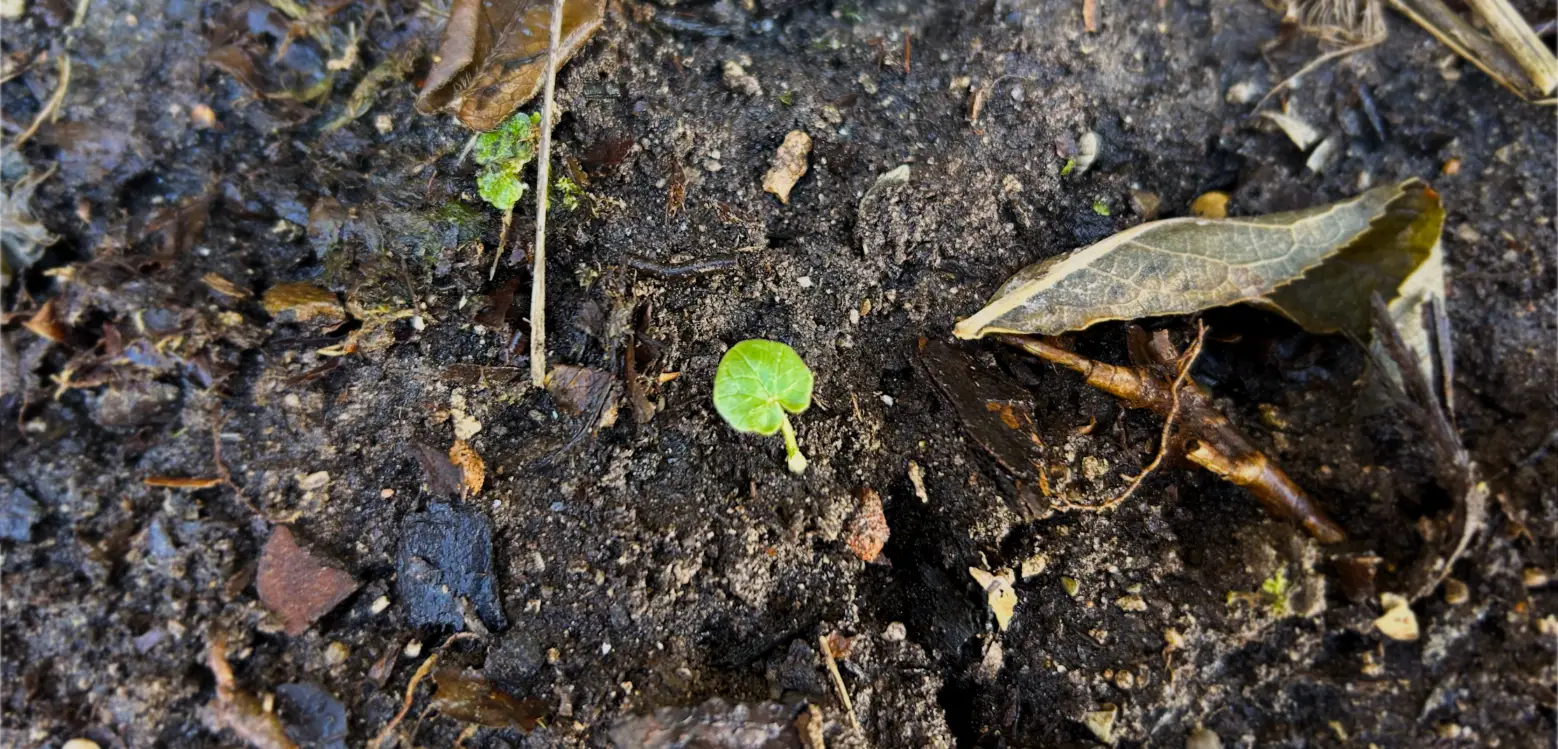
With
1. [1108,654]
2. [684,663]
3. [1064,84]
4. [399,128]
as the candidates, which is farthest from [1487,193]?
[399,128]

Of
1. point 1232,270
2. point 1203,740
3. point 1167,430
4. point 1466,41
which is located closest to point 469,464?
point 1167,430

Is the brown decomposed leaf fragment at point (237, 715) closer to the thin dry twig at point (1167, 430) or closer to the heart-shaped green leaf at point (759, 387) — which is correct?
the heart-shaped green leaf at point (759, 387)

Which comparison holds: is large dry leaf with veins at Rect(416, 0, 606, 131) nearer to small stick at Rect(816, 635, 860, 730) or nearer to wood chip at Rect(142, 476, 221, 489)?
wood chip at Rect(142, 476, 221, 489)

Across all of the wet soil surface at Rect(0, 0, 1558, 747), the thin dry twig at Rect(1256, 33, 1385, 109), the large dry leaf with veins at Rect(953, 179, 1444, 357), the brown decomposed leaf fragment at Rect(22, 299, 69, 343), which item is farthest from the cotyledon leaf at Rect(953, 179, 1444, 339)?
the brown decomposed leaf fragment at Rect(22, 299, 69, 343)

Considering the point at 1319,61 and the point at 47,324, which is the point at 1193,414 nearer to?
the point at 1319,61

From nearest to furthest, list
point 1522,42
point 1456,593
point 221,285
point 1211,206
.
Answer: point 1456,593, point 221,285, point 1522,42, point 1211,206

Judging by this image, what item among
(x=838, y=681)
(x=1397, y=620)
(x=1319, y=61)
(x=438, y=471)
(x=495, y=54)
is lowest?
(x=838, y=681)

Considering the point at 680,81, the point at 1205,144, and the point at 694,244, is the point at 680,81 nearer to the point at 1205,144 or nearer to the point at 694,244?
the point at 694,244
